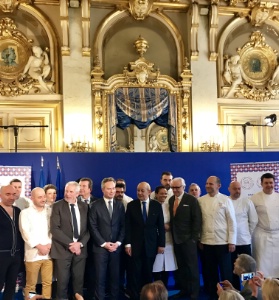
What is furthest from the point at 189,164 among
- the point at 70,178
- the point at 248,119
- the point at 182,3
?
the point at 182,3

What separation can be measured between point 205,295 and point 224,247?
0.62 m

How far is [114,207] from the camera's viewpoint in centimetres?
401

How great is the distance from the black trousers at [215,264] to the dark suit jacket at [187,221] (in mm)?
226

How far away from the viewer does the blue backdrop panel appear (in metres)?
5.53

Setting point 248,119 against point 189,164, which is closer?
point 189,164

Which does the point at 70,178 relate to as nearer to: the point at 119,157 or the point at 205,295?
the point at 119,157

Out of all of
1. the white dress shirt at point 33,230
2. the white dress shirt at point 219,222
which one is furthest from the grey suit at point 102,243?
the white dress shirt at point 219,222

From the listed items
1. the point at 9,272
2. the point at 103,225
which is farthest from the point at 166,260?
the point at 9,272

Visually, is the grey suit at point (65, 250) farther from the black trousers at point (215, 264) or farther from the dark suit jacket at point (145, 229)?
the black trousers at point (215, 264)

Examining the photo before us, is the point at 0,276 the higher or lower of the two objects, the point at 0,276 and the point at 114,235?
the lower

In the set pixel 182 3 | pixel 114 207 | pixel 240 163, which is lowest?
pixel 114 207

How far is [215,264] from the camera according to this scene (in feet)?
13.8

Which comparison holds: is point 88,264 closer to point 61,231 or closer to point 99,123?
point 61,231

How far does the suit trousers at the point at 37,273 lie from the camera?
379cm
